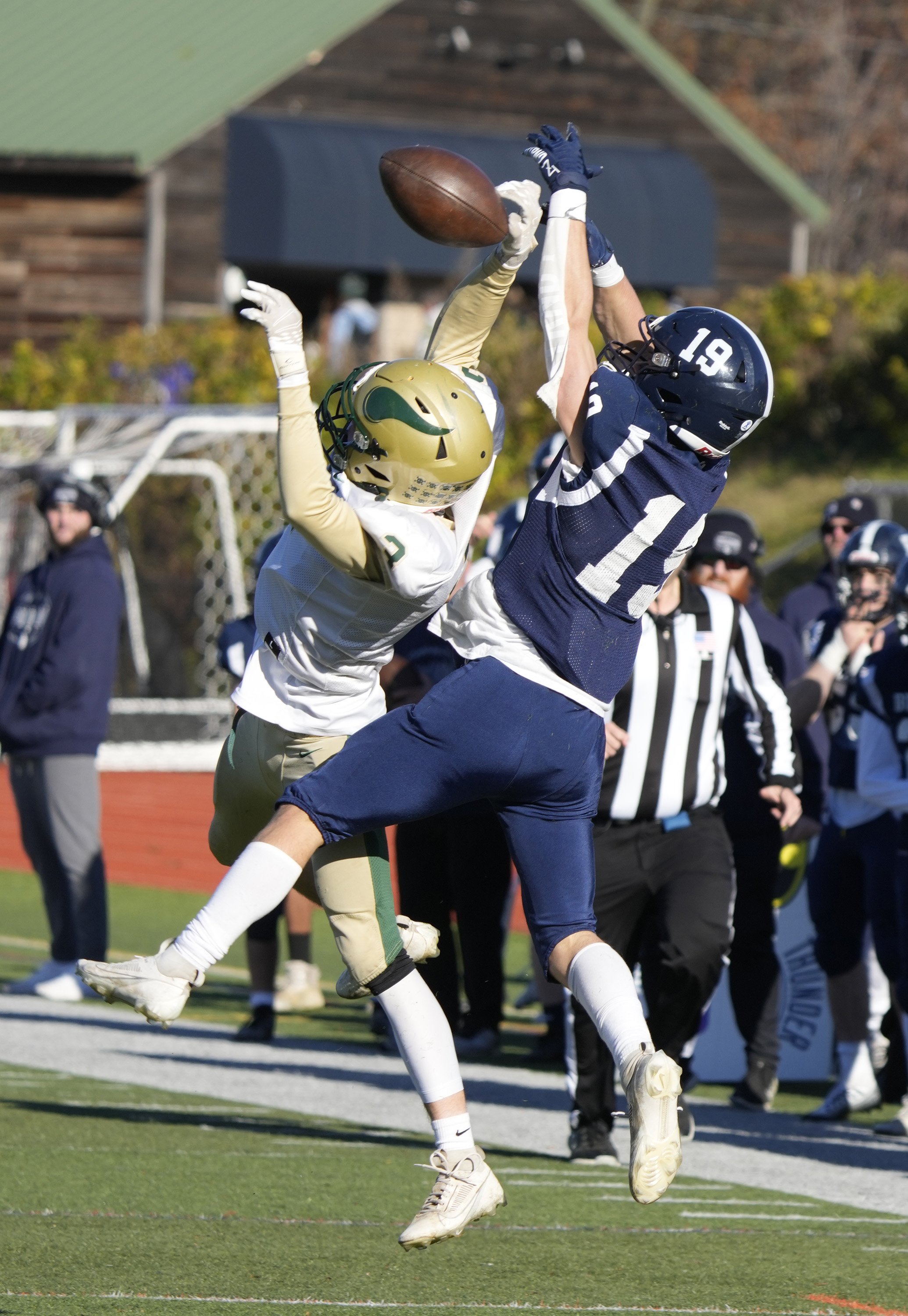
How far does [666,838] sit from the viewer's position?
20.5 feet

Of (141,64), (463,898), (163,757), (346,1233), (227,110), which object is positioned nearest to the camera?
(346,1233)

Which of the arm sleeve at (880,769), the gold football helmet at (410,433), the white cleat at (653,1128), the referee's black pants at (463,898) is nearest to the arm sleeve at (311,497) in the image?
the gold football helmet at (410,433)

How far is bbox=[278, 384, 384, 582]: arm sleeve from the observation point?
4.05 metres

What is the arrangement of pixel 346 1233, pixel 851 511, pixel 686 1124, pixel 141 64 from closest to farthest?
pixel 346 1233, pixel 686 1124, pixel 851 511, pixel 141 64

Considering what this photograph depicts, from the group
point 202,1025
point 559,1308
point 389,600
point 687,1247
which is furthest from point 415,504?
point 202,1025

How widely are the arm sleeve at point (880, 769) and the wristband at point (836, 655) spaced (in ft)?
2.43

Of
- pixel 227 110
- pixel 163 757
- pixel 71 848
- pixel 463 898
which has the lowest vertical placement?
pixel 163 757

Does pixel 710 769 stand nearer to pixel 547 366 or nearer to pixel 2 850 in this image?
pixel 547 366

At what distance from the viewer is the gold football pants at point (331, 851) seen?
4.46 metres

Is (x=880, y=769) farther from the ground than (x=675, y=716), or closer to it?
closer to it

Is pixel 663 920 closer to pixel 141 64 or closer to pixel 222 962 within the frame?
pixel 222 962

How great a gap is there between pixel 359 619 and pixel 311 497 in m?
0.35

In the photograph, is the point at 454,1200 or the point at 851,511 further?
the point at 851,511

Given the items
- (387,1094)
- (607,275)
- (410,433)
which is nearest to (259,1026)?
(387,1094)
